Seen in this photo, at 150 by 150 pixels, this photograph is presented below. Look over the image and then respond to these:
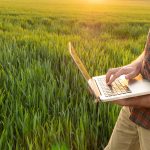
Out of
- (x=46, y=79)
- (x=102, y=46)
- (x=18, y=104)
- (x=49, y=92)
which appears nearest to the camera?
(x=18, y=104)

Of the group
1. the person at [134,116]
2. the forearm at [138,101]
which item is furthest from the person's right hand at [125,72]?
the forearm at [138,101]

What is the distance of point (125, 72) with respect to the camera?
1.25m

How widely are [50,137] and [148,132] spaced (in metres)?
0.64

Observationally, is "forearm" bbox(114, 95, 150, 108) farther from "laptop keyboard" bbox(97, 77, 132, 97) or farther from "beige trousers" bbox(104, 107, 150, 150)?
"beige trousers" bbox(104, 107, 150, 150)

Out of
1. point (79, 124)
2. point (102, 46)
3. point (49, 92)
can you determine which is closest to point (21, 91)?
point (49, 92)

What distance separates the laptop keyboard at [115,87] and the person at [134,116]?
0.05ft

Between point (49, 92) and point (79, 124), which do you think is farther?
point (49, 92)

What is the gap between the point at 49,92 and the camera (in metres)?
2.23

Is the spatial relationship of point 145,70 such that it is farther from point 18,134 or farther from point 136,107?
point 18,134

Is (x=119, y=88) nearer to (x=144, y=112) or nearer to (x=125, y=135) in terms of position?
(x=144, y=112)

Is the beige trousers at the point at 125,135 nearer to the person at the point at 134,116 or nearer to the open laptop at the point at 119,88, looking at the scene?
the person at the point at 134,116

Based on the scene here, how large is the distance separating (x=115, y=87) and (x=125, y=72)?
101 millimetres

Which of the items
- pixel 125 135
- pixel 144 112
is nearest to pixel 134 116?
pixel 144 112

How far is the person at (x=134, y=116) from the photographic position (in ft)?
3.69
